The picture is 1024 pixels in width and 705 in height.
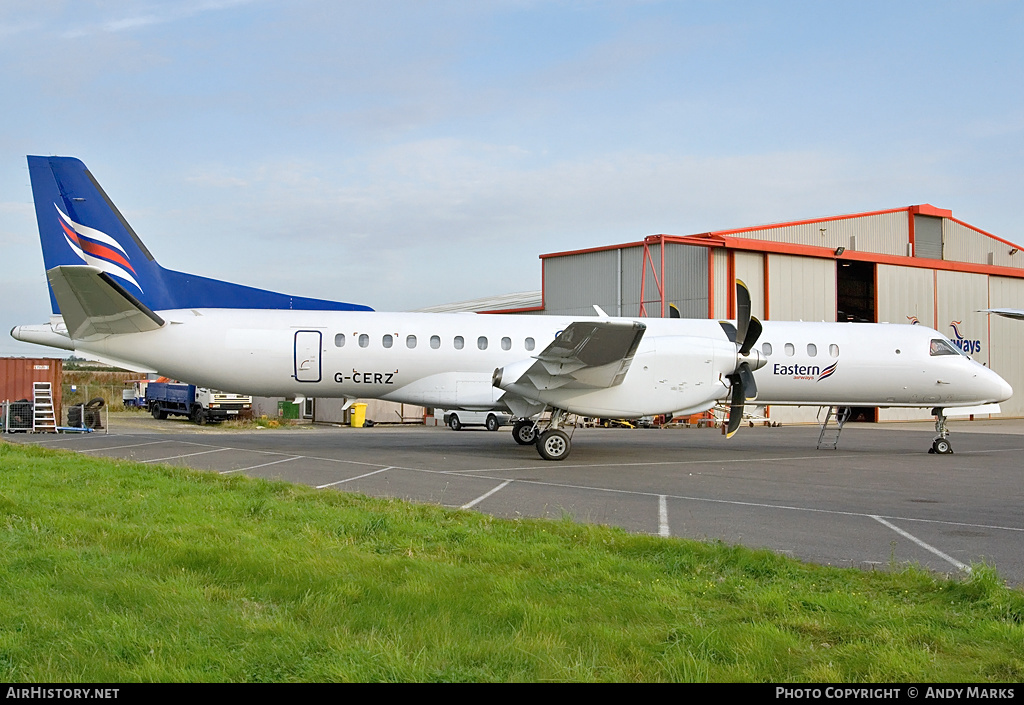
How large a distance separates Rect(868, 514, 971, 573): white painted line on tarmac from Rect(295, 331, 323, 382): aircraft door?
454 inches

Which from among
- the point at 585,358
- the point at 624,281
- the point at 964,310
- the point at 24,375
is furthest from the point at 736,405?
the point at 964,310

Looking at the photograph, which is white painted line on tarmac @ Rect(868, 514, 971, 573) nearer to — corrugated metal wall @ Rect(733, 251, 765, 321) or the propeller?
the propeller

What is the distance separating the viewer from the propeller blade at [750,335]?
1602cm

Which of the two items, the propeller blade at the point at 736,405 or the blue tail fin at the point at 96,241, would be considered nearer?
the propeller blade at the point at 736,405

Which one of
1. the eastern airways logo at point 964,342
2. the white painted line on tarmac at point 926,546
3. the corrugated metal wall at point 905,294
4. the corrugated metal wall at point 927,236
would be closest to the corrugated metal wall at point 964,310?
the eastern airways logo at point 964,342

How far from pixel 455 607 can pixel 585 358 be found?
1064cm

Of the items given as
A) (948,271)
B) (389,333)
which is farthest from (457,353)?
(948,271)

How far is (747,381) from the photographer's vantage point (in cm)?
1627

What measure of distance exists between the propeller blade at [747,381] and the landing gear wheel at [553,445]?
363 cm

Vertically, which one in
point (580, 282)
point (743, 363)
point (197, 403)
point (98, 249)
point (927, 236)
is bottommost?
point (197, 403)

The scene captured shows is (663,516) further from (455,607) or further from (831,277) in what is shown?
(831,277)

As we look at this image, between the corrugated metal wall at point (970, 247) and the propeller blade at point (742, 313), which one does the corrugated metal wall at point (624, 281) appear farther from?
the propeller blade at point (742, 313)

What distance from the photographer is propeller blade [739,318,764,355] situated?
16.0 m

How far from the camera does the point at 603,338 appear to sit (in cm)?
1495
